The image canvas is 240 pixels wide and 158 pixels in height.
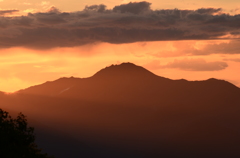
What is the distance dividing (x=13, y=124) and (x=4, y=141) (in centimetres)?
366

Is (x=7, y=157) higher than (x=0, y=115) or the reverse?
the reverse

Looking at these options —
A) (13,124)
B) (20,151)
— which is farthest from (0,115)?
(20,151)

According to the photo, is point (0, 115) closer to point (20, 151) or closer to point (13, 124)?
point (13, 124)

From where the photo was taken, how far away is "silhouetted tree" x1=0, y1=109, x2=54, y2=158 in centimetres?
6450

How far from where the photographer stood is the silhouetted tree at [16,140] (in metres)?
64.5

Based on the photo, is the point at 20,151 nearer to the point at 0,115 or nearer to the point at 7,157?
the point at 7,157

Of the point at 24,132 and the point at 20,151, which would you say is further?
the point at 24,132

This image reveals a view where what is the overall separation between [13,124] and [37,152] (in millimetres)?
4612

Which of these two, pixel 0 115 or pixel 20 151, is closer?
pixel 20 151

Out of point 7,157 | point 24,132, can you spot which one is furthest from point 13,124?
point 7,157

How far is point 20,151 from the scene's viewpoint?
214 feet

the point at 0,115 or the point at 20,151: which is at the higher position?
the point at 0,115

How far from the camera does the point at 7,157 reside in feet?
210

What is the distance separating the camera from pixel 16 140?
6738 centimetres
